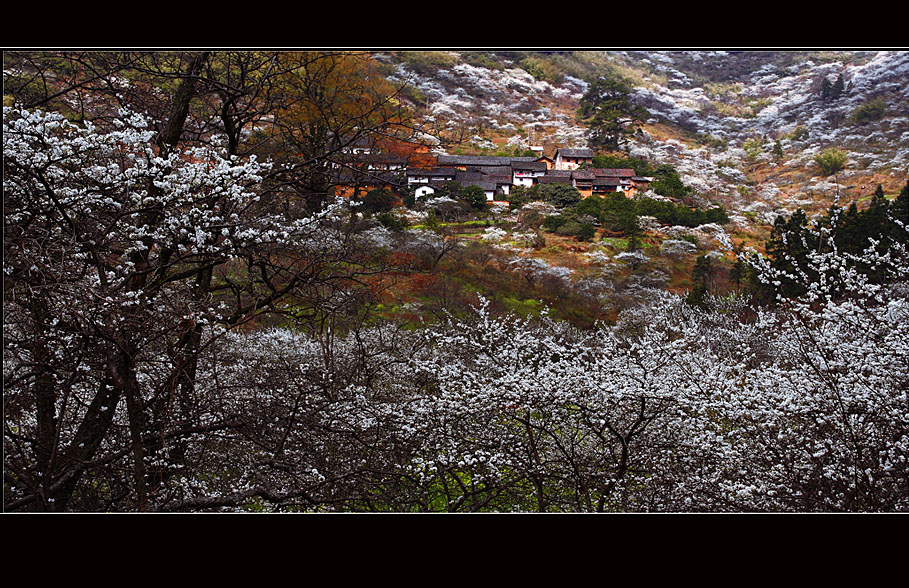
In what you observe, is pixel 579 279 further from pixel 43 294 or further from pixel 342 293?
pixel 43 294

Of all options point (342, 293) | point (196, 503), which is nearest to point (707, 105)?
point (342, 293)

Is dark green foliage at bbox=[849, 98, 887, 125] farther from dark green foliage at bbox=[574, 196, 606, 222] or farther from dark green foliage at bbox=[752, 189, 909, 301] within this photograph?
dark green foliage at bbox=[574, 196, 606, 222]

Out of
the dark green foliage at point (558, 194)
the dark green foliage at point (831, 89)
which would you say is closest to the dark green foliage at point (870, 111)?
the dark green foliage at point (831, 89)

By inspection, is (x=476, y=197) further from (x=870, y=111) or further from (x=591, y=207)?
(x=870, y=111)

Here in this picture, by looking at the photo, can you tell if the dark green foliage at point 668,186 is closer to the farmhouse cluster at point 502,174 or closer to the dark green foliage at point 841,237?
the farmhouse cluster at point 502,174

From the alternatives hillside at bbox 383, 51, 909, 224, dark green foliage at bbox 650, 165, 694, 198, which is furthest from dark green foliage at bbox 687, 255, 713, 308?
dark green foliage at bbox 650, 165, 694, 198

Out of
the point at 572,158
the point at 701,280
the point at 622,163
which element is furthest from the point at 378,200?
the point at 701,280

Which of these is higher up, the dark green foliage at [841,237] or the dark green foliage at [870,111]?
the dark green foliage at [870,111]
